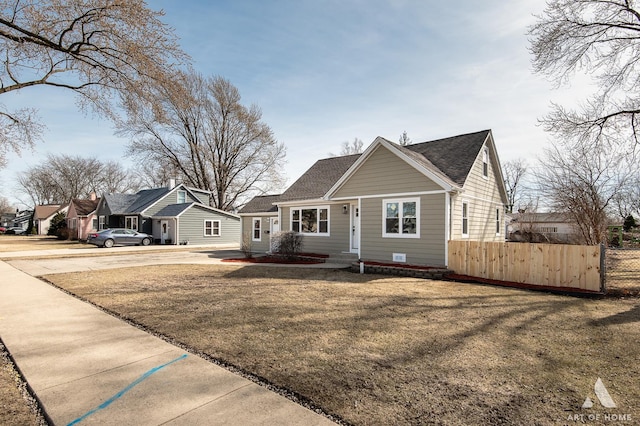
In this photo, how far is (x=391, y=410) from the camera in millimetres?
2863

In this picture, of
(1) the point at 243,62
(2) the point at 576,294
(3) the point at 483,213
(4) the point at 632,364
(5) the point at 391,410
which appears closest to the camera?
(5) the point at 391,410

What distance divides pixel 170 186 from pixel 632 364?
33.9 m

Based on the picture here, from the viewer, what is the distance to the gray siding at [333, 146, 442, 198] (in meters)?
11.9

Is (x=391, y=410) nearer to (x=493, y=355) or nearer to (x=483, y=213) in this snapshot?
(x=493, y=355)

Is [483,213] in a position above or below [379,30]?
below

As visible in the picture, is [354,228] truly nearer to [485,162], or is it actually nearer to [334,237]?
[334,237]

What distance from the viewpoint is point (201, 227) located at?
3022 centimetres

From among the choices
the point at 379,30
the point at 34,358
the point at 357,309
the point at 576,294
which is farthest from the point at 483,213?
the point at 34,358

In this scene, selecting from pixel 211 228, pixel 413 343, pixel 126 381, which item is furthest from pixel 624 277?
pixel 211 228

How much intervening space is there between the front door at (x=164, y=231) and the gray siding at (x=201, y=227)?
1.94 meters

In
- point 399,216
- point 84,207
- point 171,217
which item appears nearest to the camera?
point 399,216

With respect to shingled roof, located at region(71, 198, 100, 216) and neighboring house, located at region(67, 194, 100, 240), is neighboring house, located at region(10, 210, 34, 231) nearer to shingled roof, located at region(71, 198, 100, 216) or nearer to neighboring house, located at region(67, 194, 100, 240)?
neighboring house, located at region(67, 194, 100, 240)

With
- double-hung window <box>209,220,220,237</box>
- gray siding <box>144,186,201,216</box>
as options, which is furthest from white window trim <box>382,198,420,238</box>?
gray siding <box>144,186,201,216</box>

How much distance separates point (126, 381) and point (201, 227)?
2826cm
